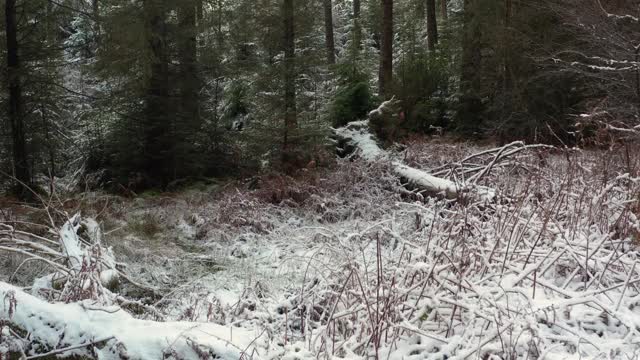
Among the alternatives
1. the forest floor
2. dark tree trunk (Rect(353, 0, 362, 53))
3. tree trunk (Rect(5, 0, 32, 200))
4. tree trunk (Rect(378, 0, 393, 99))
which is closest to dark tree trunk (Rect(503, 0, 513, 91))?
tree trunk (Rect(378, 0, 393, 99))

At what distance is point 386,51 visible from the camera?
1390 centimetres

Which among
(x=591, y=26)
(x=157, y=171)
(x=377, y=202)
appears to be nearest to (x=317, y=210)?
(x=377, y=202)

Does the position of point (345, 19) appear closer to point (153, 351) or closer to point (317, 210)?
point (317, 210)

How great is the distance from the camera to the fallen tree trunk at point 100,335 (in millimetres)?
2279

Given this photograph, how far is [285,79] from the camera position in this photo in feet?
34.2

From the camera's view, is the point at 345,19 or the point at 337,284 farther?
the point at 345,19

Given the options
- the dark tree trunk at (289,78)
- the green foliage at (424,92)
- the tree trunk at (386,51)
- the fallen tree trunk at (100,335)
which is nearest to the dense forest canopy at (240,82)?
the dark tree trunk at (289,78)

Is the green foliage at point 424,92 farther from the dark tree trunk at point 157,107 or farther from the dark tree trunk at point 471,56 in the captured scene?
the dark tree trunk at point 157,107

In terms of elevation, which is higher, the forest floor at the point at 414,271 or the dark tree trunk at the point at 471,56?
the dark tree trunk at the point at 471,56

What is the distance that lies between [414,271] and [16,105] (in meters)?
8.63

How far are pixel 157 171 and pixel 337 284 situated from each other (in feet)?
26.0

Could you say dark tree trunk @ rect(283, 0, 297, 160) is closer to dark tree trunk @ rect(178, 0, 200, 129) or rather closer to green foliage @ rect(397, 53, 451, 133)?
dark tree trunk @ rect(178, 0, 200, 129)

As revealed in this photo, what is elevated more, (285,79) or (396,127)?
(285,79)

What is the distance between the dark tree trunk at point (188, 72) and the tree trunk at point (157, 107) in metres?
0.37
